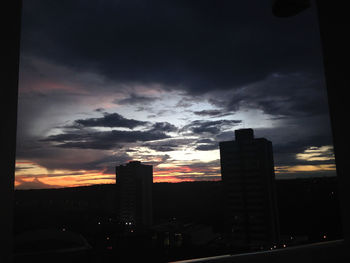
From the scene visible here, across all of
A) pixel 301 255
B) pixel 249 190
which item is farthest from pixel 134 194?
pixel 301 255

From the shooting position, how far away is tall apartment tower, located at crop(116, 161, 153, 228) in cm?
4616

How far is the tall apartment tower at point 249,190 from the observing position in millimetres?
32250

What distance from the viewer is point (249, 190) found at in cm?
3406

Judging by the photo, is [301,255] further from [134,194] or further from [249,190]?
[134,194]

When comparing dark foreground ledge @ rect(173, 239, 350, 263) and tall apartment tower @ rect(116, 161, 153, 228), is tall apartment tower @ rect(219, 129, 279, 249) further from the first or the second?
dark foreground ledge @ rect(173, 239, 350, 263)

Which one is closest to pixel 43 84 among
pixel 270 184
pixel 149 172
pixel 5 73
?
pixel 5 73

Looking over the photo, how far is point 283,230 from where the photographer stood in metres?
35.6

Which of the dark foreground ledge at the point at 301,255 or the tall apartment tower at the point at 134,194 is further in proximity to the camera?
the tall apartment tower at the point at 134,194

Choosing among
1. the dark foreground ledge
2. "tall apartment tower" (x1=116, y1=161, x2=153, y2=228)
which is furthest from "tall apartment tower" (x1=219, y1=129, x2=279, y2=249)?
the dark foreground ledge

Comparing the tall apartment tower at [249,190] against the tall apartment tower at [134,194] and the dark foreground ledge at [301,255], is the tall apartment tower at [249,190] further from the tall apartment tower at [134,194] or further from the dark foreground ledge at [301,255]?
the dark foreground ledge at [301,255]

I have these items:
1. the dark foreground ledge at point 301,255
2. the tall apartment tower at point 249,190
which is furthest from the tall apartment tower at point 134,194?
the dark foreground ledge at point 301,255

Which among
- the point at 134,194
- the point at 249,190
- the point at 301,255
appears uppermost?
the point at 301,255

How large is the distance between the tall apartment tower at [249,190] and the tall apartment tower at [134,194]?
18.3 metres

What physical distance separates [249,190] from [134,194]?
25180 millimetres
